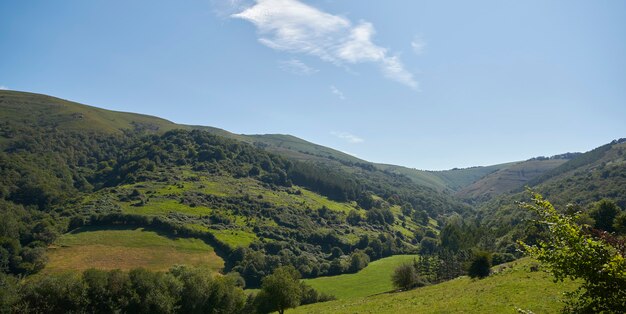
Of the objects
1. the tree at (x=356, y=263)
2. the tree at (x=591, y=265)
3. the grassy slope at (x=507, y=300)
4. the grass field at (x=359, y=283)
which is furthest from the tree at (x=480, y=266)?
the tree at (x=356, y=263)

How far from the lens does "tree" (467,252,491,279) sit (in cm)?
6143

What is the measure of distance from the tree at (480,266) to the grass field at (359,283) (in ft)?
132

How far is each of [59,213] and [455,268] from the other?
479 ft

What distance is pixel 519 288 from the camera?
39.8 m

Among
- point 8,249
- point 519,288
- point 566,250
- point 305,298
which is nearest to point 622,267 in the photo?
point 566,250

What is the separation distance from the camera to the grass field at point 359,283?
10356 centimetres

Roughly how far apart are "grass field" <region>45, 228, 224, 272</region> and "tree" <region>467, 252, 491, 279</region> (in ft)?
279

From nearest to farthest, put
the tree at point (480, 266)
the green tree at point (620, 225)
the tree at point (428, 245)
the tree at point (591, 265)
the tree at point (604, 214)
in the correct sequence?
the tree at point (591, 265)
the tree at point (480, 266)
the green tree at point (620, 225)
the tree at point (604, 214)
the tree at point (428, 245)

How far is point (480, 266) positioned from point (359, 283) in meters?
59.4

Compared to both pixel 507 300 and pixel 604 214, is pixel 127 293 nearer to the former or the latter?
pixel 507 300

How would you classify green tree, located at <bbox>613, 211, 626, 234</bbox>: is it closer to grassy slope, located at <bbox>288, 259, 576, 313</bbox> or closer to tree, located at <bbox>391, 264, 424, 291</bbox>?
grassy slope, located at <bbox>288, 259, 576, 313</bbox>

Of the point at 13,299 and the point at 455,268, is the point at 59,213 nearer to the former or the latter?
the point at 13,299

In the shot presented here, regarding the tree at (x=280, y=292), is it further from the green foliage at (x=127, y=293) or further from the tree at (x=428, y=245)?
the tree at (x=428, y=245)

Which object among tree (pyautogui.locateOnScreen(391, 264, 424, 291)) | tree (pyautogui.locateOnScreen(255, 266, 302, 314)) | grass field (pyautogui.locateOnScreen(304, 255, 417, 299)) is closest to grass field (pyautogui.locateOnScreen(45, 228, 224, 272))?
grass field (pyautogui.locateOnScreen(304, 255, 417, 299))
